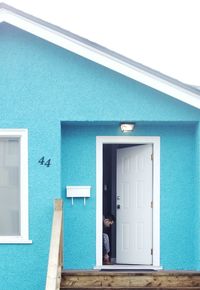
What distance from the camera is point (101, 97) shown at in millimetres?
7211

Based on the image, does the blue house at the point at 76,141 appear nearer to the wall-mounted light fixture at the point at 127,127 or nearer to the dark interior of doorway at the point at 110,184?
the wall-mounted light fixture at the point at 127,127

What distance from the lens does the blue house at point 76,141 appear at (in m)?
7.12

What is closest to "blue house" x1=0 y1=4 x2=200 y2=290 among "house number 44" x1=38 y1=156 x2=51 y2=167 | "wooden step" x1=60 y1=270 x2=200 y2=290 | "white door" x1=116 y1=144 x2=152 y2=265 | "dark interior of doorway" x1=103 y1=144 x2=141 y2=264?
"house number 44" x1=38 y1=156 x2=51 y2=167

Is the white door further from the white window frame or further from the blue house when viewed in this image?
the white window frame

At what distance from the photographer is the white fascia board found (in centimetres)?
686

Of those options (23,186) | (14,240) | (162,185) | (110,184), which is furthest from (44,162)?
(110,184)

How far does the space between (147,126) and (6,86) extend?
2434mm

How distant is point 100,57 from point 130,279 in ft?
11.2

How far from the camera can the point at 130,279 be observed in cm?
696

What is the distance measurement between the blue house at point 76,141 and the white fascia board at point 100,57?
0.05 feet

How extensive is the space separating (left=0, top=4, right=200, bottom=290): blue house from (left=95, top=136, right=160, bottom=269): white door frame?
17 millimetres

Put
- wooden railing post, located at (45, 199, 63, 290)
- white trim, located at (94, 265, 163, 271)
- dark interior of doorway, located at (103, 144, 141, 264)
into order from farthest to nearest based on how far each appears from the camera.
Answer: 1. dark interior of doorway, located at (103, 144, 141, 264)
2. white trim, located at (94, 265, 163, 271)
3. wooden railing post, located at (45, 199, 63, 290)

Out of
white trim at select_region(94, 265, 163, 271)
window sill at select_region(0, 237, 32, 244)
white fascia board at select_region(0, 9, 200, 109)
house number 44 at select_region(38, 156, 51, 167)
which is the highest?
white fascia board at select_region(0, 9, 200, 109)

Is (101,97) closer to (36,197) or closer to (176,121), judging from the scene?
(176,121)
